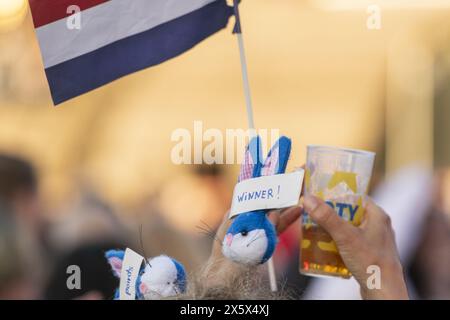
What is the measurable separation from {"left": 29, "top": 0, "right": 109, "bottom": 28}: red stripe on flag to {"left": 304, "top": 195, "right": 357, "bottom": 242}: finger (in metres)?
0.57

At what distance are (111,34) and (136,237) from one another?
5.77 feet

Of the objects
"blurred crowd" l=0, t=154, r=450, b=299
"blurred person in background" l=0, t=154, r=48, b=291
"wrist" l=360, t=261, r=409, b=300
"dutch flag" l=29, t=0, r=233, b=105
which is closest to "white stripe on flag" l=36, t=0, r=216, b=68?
"dutch flag" l=29, t=0, r=233, b=105

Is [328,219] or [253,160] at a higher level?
[253,160]

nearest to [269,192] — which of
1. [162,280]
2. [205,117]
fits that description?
[162,280]

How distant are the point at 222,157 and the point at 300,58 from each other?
2.30ft

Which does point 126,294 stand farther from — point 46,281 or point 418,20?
point 418,20

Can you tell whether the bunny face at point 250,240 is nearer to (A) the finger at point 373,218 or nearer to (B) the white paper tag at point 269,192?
(B) the white paper tag at point 269,192

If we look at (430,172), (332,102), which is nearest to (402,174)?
(430,172)

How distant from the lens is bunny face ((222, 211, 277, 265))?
1471 mm

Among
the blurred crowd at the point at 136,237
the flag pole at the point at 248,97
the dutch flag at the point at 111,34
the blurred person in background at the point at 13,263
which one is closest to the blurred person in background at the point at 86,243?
the blurred crowd at the point at 136,237

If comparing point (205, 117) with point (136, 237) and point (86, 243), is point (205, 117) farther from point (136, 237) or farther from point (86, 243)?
point (86, 243)

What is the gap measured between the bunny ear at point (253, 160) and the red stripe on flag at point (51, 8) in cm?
47

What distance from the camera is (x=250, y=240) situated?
4.83ft

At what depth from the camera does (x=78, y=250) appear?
312cm
